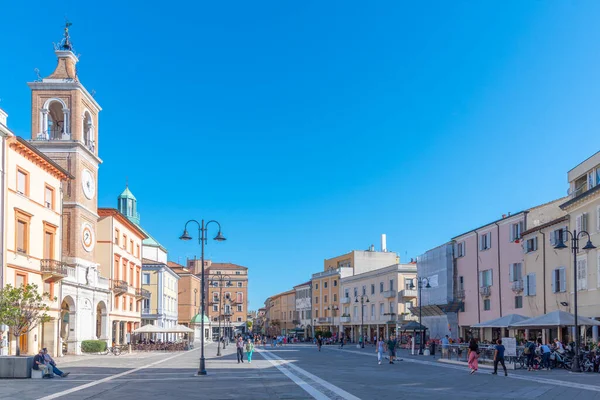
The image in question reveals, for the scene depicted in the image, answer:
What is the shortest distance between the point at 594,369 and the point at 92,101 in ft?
127

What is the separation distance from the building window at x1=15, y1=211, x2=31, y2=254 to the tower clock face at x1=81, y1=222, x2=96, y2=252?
10337 mm

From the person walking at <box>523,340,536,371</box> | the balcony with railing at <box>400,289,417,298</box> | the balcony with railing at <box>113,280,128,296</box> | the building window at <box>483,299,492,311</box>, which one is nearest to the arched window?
the balcony with railing at <box>113,280,128,296</box>

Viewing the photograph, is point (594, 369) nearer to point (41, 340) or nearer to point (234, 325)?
point (41, 340)

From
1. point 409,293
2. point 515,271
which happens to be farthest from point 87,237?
point 409,293

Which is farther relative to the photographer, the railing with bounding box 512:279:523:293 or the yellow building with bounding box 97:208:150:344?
the yellow building with bounding box 97:208:150:344

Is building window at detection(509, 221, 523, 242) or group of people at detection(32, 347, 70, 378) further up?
building window at detection(509, 221, 523, 242)

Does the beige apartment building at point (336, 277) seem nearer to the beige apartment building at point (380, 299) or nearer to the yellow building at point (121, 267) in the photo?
the beige apartment building at point (380, 299)

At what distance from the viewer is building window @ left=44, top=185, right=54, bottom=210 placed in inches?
1679

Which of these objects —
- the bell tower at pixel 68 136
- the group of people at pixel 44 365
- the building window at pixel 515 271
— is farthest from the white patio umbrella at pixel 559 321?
the bell tower at pixel 68 136

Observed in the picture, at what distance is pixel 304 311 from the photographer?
4624 inches

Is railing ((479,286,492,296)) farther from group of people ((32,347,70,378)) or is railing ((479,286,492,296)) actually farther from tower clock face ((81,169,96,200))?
group of people ((32,347,70,378))

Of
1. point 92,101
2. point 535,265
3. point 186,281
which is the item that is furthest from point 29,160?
point 186,281

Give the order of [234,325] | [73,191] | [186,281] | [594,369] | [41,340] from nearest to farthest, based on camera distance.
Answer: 1. [594,369]
2. [41,340]
3. [73,191]
4. [186,281]
5. [234,325]

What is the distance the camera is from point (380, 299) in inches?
3332
